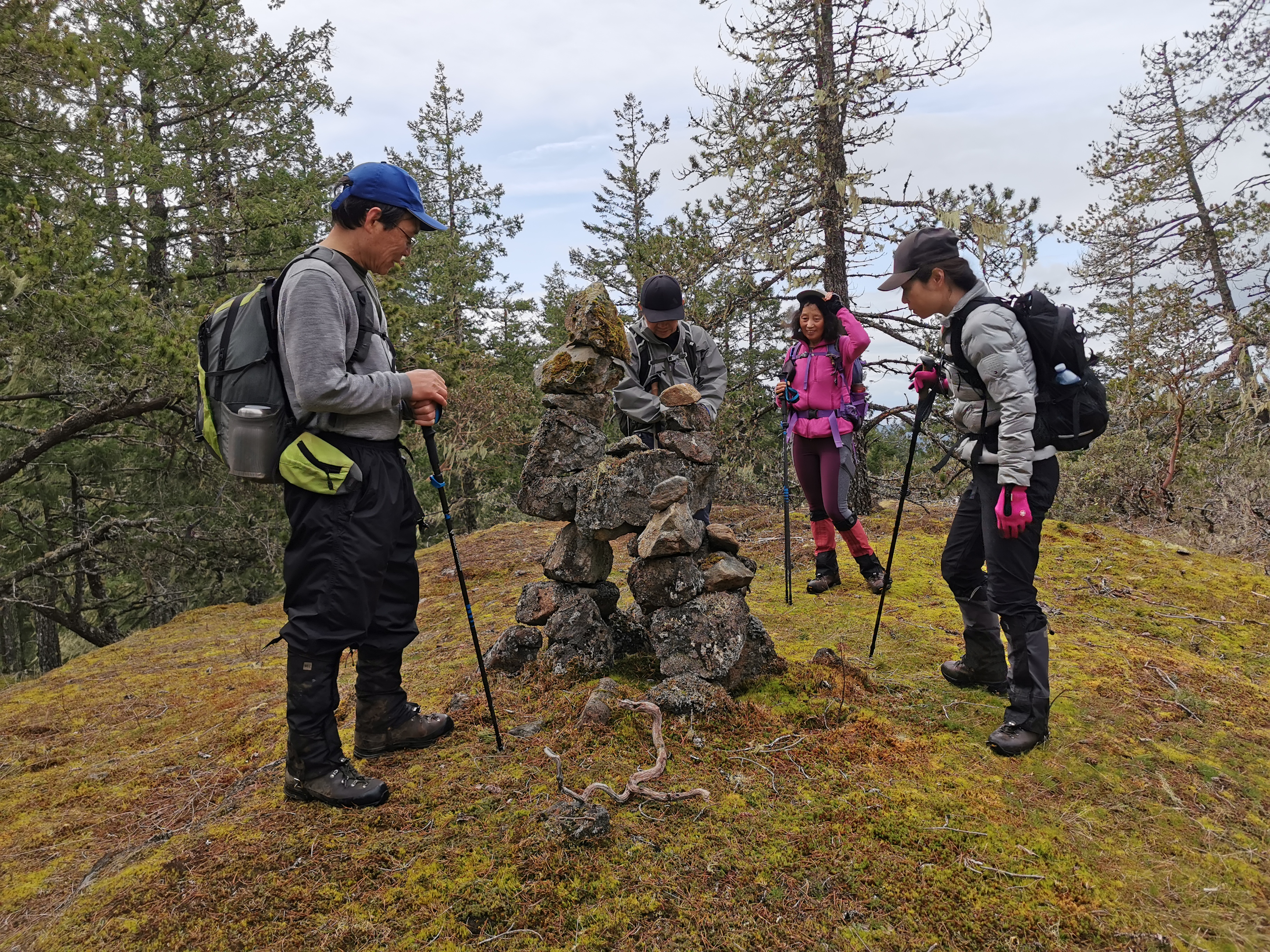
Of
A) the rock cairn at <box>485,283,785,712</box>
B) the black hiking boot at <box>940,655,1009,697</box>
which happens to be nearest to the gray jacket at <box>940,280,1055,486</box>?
the black hiking boot at <box>940,655,1009,697</box>

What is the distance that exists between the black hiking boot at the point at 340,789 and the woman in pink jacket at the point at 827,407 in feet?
15.8

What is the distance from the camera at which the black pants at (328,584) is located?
305 cm

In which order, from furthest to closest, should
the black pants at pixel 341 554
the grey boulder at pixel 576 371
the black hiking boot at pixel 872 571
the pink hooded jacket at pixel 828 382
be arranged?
the black hiking boot at pixel 872 571 < the pink hooded jacket at pixel 828 382 < the grey boulder at pixel 576 371 < the black pants at pixel 341 554

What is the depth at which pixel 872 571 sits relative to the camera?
676 cm

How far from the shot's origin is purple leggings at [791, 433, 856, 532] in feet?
21.2

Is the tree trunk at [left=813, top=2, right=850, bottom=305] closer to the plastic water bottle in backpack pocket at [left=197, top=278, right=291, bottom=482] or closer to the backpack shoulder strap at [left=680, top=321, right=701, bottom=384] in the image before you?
the backpack shoulder strap at [left=680, top=321, right=701, bottom=384]

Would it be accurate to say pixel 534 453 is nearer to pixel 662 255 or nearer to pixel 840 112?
pixel 662 255

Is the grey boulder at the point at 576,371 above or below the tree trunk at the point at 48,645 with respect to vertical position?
above

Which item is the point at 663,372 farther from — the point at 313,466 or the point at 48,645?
the point at 48,645

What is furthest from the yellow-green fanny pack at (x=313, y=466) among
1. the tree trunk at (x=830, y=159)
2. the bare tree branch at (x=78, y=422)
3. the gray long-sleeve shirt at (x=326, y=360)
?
the tree trunk at (x=830, y=159)

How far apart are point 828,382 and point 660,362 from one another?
2204 millimetres

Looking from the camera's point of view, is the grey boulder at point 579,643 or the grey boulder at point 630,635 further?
the grey boulder at point 630,635

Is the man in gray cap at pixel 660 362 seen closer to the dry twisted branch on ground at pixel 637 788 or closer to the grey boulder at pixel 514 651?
the grey boulder at pixel 514 651

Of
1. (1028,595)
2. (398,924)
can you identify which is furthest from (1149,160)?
(398,924)
